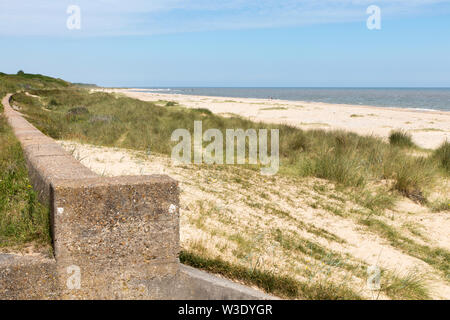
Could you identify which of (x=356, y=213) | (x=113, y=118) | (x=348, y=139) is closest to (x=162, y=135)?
(x=113, y=118)

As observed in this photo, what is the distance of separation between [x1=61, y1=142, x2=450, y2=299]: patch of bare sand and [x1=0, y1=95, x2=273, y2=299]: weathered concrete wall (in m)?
0.63

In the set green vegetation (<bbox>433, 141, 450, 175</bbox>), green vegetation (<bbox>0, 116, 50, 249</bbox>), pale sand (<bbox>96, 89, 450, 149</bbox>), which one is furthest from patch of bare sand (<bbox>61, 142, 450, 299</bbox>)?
pale sand (<bbox>96, 89, 450, 149</bbox>)

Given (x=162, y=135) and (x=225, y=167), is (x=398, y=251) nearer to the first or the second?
(x=225, y=167)

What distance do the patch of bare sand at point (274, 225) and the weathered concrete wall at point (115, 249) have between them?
629 mm

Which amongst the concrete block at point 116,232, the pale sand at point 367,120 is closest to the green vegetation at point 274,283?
the concrete block at point 116,232

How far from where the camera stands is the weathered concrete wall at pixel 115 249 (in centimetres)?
256

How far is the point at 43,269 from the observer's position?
102 inches

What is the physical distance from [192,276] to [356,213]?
3837mm

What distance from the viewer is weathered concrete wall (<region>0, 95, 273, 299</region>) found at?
2561 mm

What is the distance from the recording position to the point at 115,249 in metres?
2.69

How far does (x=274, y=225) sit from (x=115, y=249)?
2.58 m

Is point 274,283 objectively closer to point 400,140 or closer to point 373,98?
point 400,140

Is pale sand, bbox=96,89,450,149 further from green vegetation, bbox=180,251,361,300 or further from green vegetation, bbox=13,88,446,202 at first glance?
green vegetation, bbox=180,251,361,300

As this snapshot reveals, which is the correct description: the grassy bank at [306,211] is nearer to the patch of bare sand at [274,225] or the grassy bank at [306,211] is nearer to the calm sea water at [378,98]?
the patch of bare sand at [274,225]
